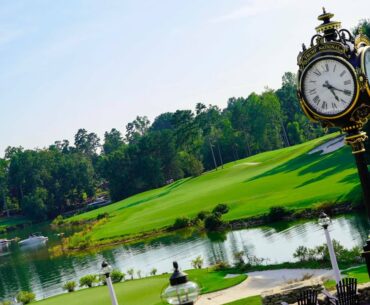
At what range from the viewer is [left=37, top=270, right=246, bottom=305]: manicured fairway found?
3020cm

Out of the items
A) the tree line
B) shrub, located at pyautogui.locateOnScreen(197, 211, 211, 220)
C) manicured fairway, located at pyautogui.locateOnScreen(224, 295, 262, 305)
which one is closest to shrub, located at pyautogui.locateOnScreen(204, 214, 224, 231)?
shrub, located at pyautogui.locateOnScreen(197, 211, 211, 220)

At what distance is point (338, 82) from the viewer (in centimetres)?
1136

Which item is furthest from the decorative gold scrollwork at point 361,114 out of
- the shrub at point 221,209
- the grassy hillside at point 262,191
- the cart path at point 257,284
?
the shrub at point 221,209

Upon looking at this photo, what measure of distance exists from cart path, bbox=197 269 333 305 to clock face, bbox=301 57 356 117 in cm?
1498

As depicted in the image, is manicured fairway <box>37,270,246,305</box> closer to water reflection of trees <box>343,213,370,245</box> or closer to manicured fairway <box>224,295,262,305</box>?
manicured fairway <box>224,295,262,305</box>

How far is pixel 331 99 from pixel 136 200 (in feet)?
334

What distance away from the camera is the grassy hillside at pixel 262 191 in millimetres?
55125

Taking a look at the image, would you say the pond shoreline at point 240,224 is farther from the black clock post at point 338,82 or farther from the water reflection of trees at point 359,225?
the black clock post at point 338,82

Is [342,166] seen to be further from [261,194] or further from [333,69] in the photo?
[333,69]

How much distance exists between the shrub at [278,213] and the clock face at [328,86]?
138 ft

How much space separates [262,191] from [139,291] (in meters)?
37.5

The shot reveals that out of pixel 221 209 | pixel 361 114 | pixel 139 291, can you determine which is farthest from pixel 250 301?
pixel 221 209

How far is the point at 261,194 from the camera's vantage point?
6712cm

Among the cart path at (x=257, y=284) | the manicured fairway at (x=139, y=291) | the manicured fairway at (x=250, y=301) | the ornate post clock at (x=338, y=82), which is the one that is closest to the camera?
the ornate post clock at (x=338, y=82)
